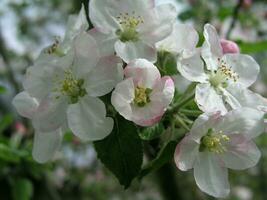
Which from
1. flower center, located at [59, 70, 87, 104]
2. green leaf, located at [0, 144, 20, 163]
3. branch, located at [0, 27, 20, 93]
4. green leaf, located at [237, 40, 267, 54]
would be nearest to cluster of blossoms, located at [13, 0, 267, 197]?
flower center, located at [59, 70, 87, 104]

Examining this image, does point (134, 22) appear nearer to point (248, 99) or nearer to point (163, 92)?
point (163, 92)

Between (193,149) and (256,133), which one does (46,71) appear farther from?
(256,133)

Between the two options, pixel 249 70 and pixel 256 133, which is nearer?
pixel 256 133

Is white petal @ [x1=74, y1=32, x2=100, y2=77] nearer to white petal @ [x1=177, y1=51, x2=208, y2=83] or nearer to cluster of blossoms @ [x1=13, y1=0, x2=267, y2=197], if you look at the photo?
cluster of blossoms @ [x1=13, y1=0, x2=267, y2=197]

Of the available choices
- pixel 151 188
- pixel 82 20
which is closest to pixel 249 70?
pixel 82 20

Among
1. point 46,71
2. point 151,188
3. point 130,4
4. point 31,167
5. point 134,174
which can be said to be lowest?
point 151,188

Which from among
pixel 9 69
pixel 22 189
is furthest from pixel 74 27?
pixel 9 69

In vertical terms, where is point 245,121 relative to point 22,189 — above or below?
above
